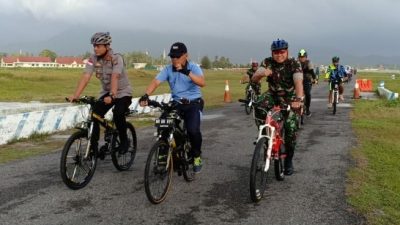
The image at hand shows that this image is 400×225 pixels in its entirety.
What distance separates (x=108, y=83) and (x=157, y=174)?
211 centimetres

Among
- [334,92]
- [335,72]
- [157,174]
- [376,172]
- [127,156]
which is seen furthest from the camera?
[335,72]

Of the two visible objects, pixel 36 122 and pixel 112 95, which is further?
pixel 36 122

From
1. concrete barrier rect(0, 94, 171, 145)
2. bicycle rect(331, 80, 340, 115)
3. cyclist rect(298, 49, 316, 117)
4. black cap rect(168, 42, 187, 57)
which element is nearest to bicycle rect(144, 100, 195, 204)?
black cap rect(168, 42, 187, 57)

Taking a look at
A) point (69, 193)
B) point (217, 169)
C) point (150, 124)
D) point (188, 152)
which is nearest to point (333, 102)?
point (150, 124)

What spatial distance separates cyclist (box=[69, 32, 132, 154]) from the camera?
7133 millimetres

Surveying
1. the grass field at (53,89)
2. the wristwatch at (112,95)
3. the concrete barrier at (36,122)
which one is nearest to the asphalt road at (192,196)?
the wristwatch at (112,95)

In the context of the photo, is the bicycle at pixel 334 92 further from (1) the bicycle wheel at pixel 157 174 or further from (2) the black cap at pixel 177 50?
(1) the bicycle wheel at pixel 157 174

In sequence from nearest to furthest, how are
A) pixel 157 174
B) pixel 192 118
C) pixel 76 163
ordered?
pixel 157 174
pixel 192 118
pixel 76 163

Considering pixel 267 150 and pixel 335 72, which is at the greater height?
pixel 335 72

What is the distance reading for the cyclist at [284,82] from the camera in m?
6.95

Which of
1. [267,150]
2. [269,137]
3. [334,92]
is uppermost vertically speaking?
[269,137]

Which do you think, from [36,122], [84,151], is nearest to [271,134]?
[84,151]

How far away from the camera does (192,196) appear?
21.0 ft

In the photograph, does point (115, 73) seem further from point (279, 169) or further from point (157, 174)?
point (279, 169)
